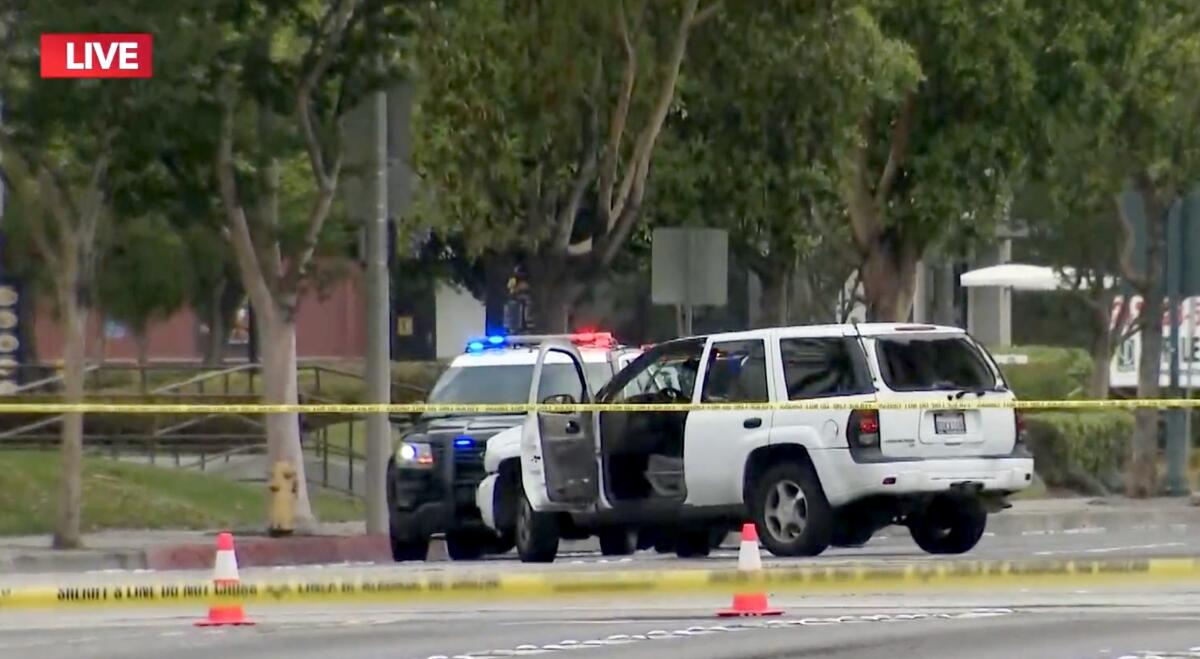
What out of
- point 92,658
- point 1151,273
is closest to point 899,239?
point 1151,273

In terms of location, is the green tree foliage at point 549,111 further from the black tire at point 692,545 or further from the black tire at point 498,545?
the black tire at point 692,545

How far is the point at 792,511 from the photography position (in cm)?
1781

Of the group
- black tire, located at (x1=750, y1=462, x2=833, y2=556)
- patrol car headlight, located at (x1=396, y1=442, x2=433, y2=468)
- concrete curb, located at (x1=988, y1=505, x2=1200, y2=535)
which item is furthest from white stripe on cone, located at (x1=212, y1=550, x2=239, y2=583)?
concrete curb, located at (x1=988, y1=505, x2=1200, y2=535)

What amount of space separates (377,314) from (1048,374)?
21895 mm

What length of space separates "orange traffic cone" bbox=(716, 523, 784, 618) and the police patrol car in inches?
251

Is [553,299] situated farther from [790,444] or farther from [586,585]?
[586,585]

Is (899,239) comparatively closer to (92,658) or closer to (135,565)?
(135,565)

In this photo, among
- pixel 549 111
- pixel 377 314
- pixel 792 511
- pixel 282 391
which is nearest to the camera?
pixel 792 511

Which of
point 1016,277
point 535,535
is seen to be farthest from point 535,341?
point 1016,277

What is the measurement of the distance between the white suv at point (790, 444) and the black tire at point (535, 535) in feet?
0.06

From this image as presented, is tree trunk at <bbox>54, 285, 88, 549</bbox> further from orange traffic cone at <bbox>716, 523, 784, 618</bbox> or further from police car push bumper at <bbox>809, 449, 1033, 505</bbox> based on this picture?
orange traffic cone at <bbox>716, 523, 784, 618</bbox>

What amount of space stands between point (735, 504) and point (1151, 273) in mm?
15075

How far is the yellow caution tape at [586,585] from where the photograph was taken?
13.9 m

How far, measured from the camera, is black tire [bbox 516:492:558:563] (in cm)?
1914
